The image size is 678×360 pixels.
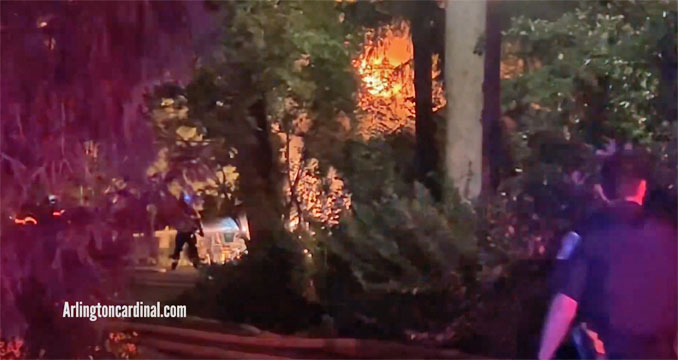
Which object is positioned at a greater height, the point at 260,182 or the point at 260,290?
the point at 260,182

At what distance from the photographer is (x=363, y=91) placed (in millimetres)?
2322

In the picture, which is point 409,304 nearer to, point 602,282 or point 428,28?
point 602,282

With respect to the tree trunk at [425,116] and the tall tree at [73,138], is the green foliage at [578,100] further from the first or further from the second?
the tall tree at [73,138]

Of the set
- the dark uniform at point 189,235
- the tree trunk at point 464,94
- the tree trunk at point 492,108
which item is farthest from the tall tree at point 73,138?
the tree trunk at point 492,108

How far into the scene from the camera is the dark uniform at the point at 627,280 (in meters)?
2.31

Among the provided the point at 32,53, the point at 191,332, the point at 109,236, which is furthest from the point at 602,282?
the point at 32,53

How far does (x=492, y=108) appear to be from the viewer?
2.33 m

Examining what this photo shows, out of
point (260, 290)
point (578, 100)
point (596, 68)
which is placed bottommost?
point (260, 290)

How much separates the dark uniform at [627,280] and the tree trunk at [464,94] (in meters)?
0.42

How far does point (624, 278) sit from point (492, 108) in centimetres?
70

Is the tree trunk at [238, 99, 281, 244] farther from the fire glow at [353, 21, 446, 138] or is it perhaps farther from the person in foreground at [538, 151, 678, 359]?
the person in foreground at [538, 151, 678, 359]

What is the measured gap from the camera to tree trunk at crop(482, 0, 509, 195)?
2320 millimetres

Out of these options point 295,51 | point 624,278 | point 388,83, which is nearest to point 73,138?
point 295,51

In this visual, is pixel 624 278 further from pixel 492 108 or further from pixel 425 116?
pixel 425 116
